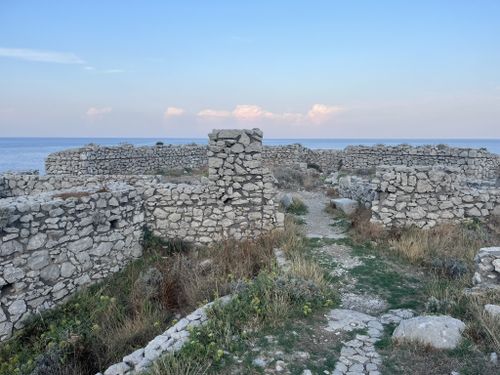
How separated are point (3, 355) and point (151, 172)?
1638 cm

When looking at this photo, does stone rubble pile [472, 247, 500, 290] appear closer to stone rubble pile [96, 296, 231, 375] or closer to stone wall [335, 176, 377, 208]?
stone rubble pile [96, 296, 231, 375]

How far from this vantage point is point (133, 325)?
6531 mm

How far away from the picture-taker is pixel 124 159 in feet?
69.1

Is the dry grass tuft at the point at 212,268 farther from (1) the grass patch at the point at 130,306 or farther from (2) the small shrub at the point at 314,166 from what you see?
(2) the small shrub at the point at 314,166

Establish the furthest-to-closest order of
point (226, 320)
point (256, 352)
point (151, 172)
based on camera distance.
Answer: point (151, 172)
point (226, 320)
point (256, 352)

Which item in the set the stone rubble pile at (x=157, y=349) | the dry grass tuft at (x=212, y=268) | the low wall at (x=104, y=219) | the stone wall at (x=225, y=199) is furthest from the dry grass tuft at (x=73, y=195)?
the stone rubble pile at (x=157, y=349)

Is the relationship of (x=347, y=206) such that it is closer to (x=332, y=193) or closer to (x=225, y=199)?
(x=332, y=193)

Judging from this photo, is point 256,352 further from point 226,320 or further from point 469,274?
point 469,274

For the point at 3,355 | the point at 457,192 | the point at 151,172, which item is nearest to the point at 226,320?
the point at 3,355

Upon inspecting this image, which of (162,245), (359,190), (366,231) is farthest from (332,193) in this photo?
(162,245)

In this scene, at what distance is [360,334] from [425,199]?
21.3 ft

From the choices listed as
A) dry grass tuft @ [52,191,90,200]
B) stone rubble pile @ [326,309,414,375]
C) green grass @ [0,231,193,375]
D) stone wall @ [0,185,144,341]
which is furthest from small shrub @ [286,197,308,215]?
stone rubble pile @ [326,309,414,375]

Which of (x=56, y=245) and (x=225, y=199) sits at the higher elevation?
(x=225, y=199)

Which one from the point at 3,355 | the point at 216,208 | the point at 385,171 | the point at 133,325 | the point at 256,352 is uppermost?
the point at 385,171
